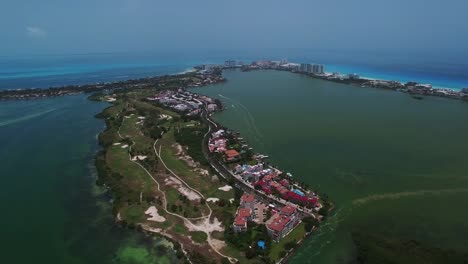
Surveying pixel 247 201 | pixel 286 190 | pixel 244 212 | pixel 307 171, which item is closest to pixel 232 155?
pixel 307 171

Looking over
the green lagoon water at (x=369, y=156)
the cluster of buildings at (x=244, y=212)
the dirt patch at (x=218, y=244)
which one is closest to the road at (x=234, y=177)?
the cluster of buildings at (x=244, y=212)

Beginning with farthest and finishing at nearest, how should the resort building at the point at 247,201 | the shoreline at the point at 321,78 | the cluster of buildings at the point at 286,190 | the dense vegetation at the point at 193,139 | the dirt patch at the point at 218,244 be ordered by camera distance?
1. the shoreline at the point at 321,78
2. the dense vegetation at the point at 193,139
3. the cluster of buildings at the point at 286,190
4. the resort building at the point at 247,201
5. the dirt patch at the point at 218,244

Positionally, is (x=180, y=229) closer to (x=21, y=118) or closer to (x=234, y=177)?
(x=234, y=177)

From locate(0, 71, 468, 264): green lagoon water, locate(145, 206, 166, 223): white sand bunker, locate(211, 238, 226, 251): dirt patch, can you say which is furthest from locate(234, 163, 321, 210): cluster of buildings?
locate(145, 206, 166, 223): white sand bunker

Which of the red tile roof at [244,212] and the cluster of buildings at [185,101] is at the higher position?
the cluster of buildings at [185,101]

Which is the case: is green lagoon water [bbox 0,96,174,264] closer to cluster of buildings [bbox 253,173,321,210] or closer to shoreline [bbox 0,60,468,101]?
cluster of buildings [bbox 253,173,321,210]

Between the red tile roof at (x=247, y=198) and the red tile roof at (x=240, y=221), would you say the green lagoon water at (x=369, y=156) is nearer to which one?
the red tile roof at (x=240, y=221)

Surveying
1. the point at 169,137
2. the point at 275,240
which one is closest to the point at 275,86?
the point at 169,137
